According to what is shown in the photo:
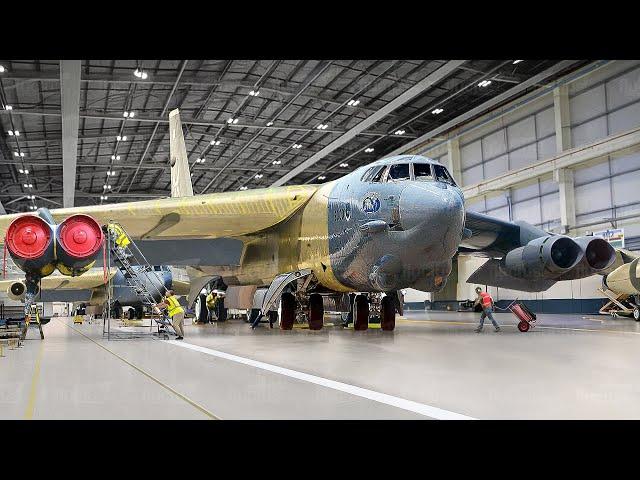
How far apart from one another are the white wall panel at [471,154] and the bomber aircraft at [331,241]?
52.6ft

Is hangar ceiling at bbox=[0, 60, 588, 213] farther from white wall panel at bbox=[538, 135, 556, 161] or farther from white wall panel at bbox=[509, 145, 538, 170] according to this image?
white wall panel at bbox=[509, 145, 538, 170]

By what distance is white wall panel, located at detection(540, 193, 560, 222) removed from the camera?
2800 centimetres

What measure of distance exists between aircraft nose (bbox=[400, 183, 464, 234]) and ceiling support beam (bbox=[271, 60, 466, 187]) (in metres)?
11.5

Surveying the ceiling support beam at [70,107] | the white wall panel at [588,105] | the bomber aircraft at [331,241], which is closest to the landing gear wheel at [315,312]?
the bomber aircraft at [331,241]

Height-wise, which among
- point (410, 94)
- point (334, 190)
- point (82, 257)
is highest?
point (410, 94)

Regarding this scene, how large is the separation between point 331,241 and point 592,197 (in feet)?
58.9

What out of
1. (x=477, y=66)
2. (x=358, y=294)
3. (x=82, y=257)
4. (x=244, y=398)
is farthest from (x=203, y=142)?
(x=244, y=398)

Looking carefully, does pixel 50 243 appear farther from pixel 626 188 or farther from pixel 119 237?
pixel 626 188

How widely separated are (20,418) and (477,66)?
23.0 meters

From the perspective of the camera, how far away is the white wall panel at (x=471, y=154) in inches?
1256

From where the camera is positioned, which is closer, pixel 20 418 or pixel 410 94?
pixel 20 418

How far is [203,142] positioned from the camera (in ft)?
108

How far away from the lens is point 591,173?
85.7ft
